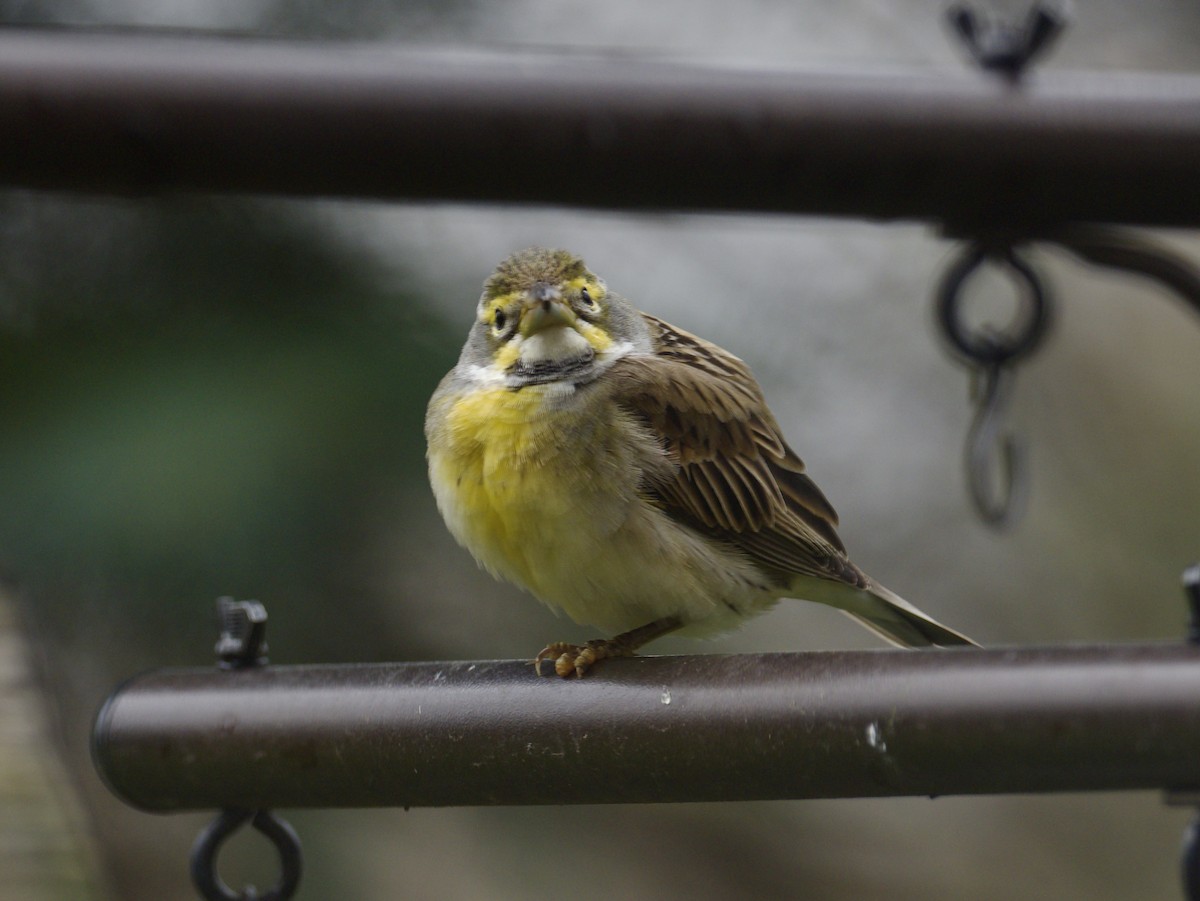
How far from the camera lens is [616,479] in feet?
8.22

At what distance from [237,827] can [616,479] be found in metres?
0.83

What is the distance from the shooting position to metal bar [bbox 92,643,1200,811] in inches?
69.9

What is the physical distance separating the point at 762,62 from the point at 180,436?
215cm

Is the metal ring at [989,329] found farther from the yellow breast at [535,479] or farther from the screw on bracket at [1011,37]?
the yellow breast at [535,479]

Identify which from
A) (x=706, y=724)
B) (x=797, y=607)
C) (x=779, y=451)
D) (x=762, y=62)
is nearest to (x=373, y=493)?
(x=779, y=451)

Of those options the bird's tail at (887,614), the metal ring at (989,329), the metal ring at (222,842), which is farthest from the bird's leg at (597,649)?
the metal ring at (989,329)

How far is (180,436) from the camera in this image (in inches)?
156

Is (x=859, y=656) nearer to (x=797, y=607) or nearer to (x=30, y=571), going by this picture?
(x=30, y=571)

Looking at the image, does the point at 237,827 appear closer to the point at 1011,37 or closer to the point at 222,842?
the point at 222,842

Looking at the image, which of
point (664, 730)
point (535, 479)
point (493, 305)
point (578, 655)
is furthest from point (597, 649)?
point (493, 305)

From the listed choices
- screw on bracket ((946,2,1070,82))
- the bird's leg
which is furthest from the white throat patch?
screw on bracket ((946,2,1070,82))

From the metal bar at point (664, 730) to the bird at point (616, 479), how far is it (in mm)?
381

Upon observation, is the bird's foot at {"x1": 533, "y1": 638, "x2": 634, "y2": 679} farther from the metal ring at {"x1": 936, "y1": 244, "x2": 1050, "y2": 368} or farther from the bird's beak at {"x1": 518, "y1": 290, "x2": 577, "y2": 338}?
Result: the metal ring at {"x1": 936, "y1": 244, "x2": 1050, "y2": 368}

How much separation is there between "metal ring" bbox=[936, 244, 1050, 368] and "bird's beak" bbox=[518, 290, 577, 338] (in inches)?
25.3
